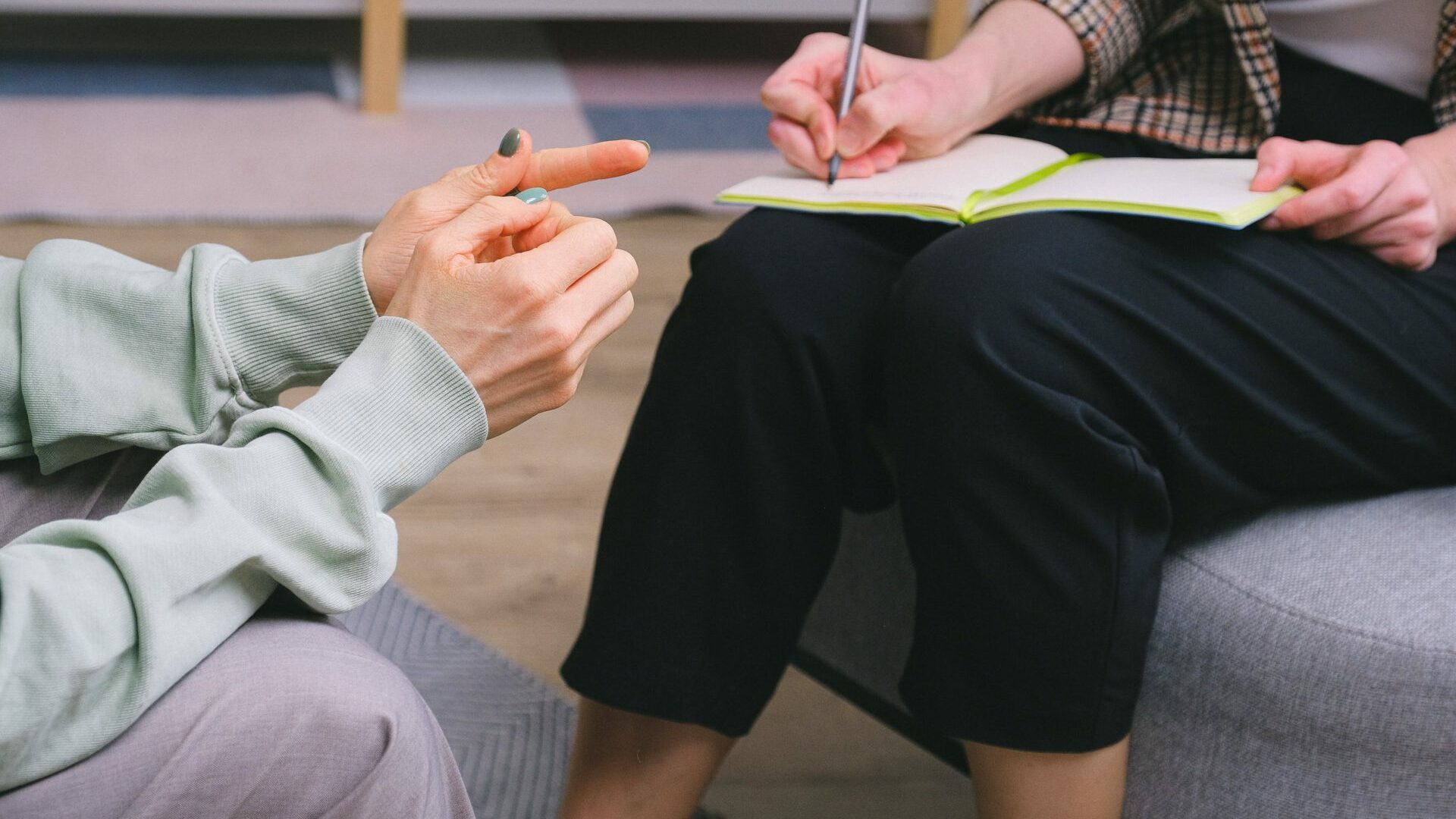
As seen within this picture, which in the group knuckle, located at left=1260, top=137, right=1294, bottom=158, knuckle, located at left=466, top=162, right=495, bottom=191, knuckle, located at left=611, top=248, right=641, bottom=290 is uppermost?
knuckle, located at left=1260, top=137, right=1294, bottom=158

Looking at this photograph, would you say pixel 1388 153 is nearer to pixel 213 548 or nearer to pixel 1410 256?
pixel 1410 256

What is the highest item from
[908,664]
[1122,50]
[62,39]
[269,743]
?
[1122,50]

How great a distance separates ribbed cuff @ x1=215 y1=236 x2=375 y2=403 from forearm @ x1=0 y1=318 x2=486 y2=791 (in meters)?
0.09

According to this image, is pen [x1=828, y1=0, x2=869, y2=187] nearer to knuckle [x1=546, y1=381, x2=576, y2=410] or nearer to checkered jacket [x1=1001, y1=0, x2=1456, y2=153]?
checkered jacket [x1=1001, y1=0, x2=1456, y2=153]

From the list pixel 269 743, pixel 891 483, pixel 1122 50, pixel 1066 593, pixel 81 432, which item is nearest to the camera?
pixel 269 743

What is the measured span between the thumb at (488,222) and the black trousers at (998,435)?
20 centimetres

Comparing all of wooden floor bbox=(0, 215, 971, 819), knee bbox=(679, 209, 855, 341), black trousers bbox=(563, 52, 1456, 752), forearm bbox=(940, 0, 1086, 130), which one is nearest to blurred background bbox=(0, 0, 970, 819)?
wooden floor bbox=(0, 215, 971, 819)

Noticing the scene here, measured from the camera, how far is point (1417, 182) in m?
0.78

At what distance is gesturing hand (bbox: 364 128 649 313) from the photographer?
67 cm

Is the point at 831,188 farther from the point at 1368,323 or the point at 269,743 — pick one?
the point at 269,743

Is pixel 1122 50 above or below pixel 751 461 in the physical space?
above

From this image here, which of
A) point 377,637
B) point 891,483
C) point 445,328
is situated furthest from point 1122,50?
point 377,637

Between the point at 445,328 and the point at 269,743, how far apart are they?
179mm

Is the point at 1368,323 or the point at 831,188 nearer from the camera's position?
the point at 1368,323
